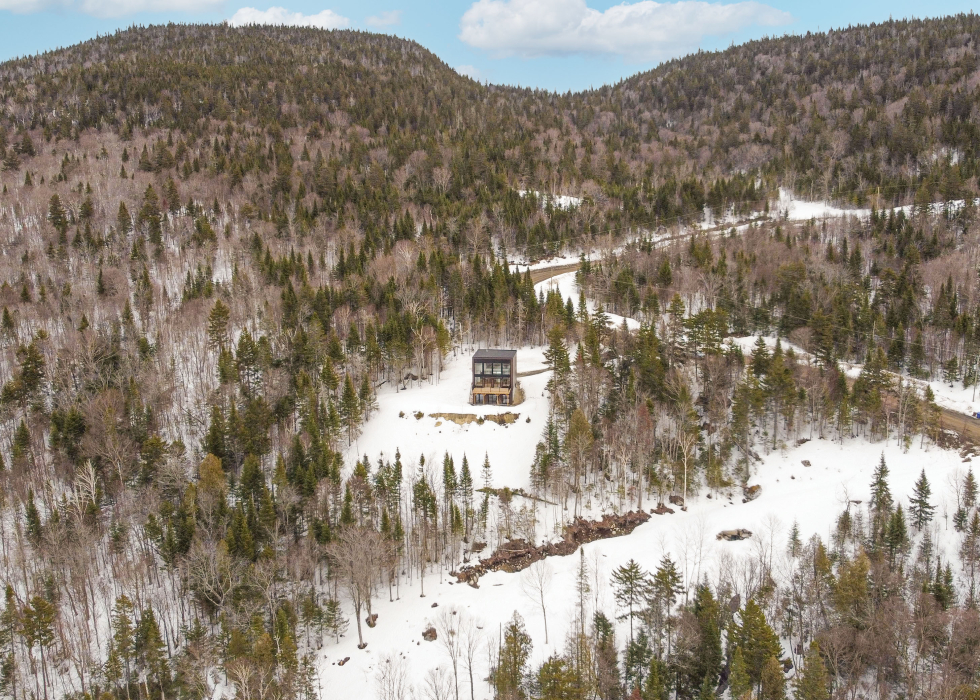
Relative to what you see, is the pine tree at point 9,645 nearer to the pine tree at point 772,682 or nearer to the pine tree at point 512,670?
the pine tree at point 512,670

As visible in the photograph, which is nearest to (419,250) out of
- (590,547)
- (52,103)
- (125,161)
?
(590,547)

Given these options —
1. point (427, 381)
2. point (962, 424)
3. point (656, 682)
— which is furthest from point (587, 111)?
point (656, 682)

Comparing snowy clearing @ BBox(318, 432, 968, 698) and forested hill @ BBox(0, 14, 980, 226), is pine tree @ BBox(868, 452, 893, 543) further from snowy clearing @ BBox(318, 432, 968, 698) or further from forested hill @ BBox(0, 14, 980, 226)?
forested hill @ BBox(0, 14, 980, 226)

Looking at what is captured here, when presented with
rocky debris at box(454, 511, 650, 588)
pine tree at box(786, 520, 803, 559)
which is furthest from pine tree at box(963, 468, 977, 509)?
rocky debris at box(454, 511, 650, 588)

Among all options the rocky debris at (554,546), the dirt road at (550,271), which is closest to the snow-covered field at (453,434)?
the rocky debris at (554,546)

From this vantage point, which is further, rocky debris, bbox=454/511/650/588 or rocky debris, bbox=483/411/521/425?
rocky debris, bbox=483/411/521/425
